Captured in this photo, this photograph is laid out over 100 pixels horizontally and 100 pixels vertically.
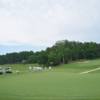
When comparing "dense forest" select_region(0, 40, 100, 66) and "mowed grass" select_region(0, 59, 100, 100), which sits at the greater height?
"dense forest" select_region(0, 40, 100, 66)

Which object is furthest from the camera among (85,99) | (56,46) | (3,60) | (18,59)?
(18,59)

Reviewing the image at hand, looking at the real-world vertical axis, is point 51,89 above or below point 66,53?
below

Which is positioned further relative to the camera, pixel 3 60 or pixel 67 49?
pixel 3 60

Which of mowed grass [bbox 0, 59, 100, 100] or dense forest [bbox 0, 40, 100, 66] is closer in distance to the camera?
mowed grass [bbox 0, 59, 100, 100]

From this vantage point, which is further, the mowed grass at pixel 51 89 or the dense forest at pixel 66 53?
the dense forest at pixel 66 53

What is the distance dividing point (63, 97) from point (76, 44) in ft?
307

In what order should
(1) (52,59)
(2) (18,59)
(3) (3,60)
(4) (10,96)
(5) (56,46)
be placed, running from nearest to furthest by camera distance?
(4) (10,96)
(1) (52,59)
(5) (56,46)
(3) (3,60)
(2) (18,59)

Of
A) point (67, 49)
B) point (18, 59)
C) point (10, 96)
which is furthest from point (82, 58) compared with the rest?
point (10, 96)

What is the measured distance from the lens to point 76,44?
350ft

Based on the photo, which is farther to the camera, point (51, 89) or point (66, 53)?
point (66, 53)

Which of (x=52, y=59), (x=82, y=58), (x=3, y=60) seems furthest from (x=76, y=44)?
(x=3, y=60)

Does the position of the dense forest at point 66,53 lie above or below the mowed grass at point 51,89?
above

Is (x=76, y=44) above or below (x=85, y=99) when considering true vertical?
above

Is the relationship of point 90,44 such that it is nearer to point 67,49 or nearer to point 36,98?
point 67,49
